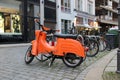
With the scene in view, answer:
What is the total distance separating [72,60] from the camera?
27.2 ft

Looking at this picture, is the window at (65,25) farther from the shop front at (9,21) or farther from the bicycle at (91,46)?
the bicycle at (91,46)

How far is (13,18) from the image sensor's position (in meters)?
23.4

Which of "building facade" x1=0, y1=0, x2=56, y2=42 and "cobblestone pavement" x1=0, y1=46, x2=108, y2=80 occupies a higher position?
"building facade" x1=0, y1=0, x2=56, y2=42

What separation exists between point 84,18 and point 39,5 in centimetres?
1697

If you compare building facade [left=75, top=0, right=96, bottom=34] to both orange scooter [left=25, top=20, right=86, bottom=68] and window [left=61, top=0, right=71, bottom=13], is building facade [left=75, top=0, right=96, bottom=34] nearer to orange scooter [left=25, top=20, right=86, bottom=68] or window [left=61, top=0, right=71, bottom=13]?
window [left=61, top=0, right=71, bottom=13]

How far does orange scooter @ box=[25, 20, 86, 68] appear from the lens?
8.06m

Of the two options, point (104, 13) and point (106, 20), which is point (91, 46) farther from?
point (106, 20)

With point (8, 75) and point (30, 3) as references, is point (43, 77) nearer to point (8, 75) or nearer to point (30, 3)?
point (8, 75)

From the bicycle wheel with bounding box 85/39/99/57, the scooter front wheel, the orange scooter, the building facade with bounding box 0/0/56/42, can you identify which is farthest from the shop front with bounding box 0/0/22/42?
the scooter front wheel

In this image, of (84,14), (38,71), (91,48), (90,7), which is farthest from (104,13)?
(38,71)

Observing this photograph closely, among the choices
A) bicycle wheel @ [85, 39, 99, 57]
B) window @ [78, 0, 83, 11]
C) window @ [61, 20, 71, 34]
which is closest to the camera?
bicycle wheel @ [85, 39, 99, 57]

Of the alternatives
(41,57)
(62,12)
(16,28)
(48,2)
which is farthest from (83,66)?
(62,12)

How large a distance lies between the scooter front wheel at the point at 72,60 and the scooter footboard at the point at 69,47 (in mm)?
140

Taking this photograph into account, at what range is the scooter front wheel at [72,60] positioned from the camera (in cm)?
812
